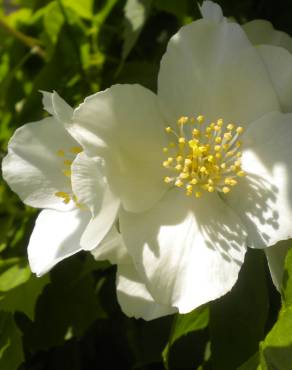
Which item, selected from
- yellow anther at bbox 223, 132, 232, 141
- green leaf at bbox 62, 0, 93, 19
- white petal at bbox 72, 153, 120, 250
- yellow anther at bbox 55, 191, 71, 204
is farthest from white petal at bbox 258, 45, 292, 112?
green leaf at bbox 62, 0, 93, 19

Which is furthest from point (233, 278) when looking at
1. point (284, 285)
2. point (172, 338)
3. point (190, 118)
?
point (190, 118)

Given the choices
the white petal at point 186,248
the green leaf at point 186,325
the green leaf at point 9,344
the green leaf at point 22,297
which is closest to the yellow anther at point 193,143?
the white petal at point 186,248

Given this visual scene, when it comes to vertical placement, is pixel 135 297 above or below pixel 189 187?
below

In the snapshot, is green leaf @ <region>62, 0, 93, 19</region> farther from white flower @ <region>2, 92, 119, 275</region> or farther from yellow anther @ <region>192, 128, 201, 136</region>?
yellow anther @ <region>192, 128, 201, 136</region>

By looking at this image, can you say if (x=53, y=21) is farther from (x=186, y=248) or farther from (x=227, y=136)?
(x=186, y=248)

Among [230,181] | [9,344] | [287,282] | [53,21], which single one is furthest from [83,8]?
[287,282]

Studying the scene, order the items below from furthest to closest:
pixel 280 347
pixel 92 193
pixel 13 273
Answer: pixel 13 273
pixel 92 193
pixel 280 347

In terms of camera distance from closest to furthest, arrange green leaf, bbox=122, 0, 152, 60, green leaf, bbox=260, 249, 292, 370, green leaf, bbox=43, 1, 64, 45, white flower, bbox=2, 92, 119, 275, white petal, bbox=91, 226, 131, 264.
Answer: green leaf, bbox=260, 249, 292, 370 < white petal, bbox=91, 226, 131, 264 < white flower, bbox=2, 92, 119, 275 < green leaf, bbox=122, 0, 152, 60 < green leaf, bbox=43, 1, 64, 45
